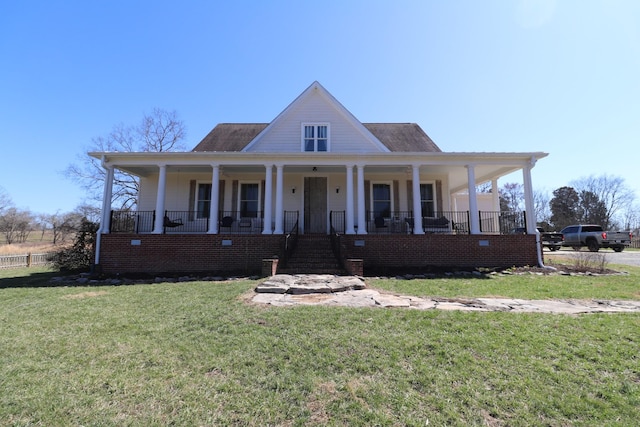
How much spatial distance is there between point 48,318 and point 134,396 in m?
3.52

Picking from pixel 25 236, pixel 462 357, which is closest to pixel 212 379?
pixel 462 357

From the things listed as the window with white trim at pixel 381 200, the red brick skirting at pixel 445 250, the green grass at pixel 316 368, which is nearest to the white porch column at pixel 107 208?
the green grass at pixel 316 368

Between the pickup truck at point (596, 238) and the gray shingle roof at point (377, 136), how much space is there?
572 inches

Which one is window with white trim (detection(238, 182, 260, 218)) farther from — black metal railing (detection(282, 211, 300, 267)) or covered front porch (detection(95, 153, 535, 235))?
black metal railing (detection(282, 211, 300, 267))

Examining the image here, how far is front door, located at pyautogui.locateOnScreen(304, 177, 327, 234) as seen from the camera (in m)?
13.1

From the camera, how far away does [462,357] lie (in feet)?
10.6

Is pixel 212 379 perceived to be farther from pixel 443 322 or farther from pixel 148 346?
pixel 443 322

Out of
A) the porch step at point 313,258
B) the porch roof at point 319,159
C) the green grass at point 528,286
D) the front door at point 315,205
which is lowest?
the green grass at point 528,286

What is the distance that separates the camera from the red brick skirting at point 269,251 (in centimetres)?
1012

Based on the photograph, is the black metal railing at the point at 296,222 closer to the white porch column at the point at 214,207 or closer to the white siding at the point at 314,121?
the white porch column at the point at 214,207

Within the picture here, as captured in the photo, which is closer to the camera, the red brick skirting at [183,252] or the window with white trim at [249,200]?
the red brick skirting at [183,252]

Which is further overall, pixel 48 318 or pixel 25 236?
pixel 25 236

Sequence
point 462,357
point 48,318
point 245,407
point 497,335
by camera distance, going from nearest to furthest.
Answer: point 245,407, point 462,357, point 497,335, point 48,318

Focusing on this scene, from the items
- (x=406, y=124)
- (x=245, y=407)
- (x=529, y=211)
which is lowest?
(x=245, y=407)
